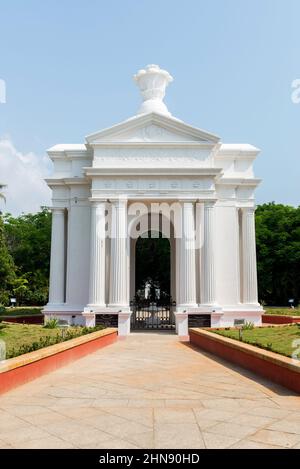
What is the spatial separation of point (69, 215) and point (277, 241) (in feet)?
93.9

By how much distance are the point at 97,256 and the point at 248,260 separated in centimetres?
864

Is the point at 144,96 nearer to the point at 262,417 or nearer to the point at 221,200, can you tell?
the point at 221,200

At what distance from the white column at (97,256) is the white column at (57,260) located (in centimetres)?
277

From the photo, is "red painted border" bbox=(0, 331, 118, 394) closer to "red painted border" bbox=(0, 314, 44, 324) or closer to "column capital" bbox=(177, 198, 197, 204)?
"column capital" bbox=(177, 198, 197, 204)

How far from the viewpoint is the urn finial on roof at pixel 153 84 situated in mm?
28578

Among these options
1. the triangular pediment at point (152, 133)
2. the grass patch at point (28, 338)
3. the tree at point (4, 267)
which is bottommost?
the grass patch at point (28, 338)

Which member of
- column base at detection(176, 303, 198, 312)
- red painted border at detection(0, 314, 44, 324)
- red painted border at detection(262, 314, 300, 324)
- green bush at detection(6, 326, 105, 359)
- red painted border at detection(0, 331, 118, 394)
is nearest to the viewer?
red painted border at detection(0, 331, 118, 394)

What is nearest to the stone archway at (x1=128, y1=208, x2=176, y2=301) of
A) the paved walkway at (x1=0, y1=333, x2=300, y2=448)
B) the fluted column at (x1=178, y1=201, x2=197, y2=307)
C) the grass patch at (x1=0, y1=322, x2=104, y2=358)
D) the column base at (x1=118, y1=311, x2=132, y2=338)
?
the fluted column at (x1=178, y1=201, x2=197, y2=307)

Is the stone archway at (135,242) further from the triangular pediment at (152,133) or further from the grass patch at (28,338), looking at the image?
the grass patch at (28,338)

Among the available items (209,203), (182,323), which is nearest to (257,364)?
(182,323)

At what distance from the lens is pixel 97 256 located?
902 inches

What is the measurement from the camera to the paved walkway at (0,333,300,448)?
5.27 metres

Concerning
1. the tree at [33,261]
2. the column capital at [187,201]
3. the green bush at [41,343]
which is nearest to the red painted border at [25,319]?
the green bush at [41,343]

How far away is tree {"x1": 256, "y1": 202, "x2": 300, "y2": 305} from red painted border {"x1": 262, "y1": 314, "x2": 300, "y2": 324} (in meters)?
20.5
